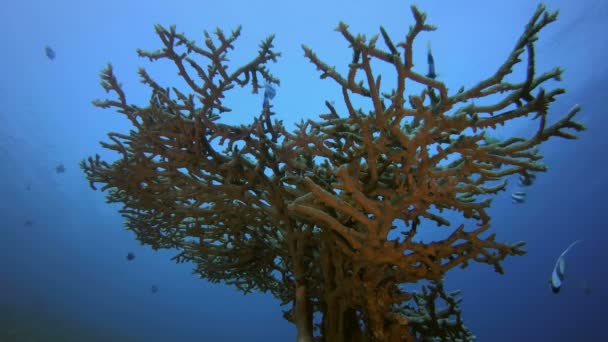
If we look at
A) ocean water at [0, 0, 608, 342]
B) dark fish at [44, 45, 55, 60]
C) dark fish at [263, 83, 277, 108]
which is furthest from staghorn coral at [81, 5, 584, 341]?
dark fish at [44, 45, 55, 60]

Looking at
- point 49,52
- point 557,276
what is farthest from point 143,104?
point 557,276

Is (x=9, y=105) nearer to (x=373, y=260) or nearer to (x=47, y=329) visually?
(x=47, y=329)

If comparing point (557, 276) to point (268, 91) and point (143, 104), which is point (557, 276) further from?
point (143, 104)

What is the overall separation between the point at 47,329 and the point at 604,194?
67.0 m

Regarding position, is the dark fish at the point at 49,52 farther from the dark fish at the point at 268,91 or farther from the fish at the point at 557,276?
the fish at the point at 557,276

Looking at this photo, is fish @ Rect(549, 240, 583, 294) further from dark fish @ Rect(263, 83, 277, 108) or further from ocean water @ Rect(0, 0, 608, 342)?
dark fish @ Rect(263, 83, 277, 108)

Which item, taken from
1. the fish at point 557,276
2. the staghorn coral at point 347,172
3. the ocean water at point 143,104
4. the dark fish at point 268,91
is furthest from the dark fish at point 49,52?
the fish at point 557,276

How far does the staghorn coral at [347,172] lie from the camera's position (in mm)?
2559

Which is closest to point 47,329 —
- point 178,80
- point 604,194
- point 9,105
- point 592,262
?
point 9,105

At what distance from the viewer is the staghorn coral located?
8.39 feet

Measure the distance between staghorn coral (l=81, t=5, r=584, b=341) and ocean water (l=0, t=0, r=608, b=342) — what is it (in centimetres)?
67

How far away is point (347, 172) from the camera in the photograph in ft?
8.05

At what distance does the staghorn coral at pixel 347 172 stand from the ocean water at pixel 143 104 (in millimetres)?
671

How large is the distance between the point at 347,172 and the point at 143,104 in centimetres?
5617
